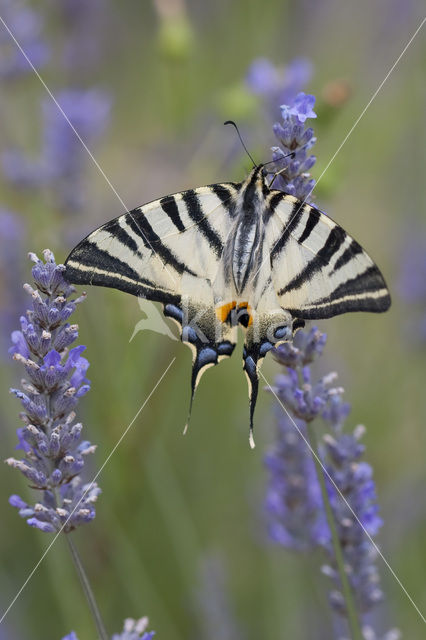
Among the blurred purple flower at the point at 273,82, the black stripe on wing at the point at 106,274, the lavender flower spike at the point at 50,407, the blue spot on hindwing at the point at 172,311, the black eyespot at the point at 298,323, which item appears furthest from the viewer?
the blurred purple flower at the point at 273,82

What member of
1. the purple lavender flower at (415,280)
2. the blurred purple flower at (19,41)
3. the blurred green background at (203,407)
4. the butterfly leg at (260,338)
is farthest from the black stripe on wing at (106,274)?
the blurred purple flower at (19,41)

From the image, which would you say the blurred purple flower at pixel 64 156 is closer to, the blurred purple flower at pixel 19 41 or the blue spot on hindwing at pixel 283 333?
the blurred purple flower at pixel 19 41

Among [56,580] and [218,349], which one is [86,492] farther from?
[56,580]

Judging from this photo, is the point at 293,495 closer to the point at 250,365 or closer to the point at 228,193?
the point at 250,365

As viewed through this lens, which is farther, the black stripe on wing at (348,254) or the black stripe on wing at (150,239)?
the black stripe on wing at (150,239)

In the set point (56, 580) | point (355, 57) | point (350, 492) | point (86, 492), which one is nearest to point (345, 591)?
point (350, 492)

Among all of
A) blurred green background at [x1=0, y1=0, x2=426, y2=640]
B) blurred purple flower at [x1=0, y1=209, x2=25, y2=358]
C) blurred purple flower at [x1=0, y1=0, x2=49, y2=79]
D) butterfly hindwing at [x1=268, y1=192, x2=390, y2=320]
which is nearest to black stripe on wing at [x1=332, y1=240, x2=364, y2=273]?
butterfly hindwing at [x1=268, y1=192, x2=390, y2=320]

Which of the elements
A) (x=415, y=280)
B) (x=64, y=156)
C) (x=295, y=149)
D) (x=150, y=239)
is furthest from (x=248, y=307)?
(x=415, y=280)
